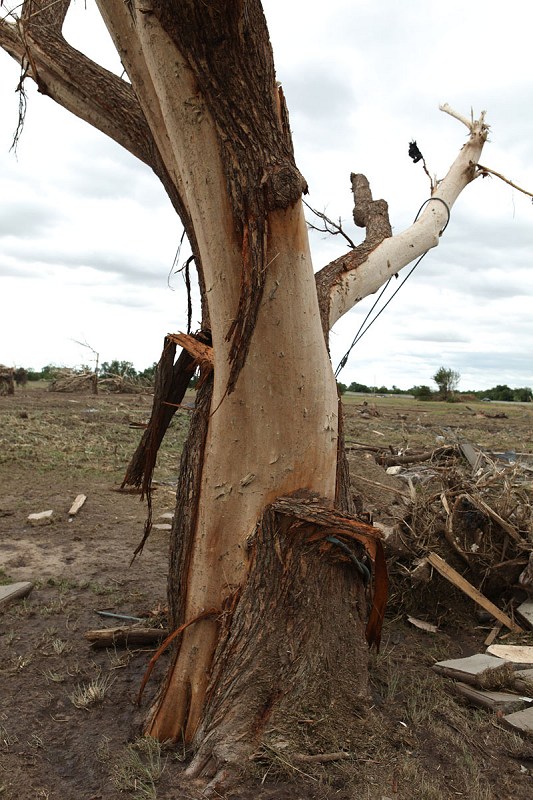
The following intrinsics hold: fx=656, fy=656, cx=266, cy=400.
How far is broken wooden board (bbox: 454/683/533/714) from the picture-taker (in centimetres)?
379

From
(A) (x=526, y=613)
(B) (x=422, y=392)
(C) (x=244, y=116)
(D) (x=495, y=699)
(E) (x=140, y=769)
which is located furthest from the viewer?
(B) (x=422, y=392)

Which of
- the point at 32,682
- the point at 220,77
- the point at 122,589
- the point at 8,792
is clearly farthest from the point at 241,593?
the point at 122,589

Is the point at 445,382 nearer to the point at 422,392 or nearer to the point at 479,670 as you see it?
the point at 422,392

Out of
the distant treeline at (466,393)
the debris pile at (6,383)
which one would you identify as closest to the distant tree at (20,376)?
the debris pile at (6,383)

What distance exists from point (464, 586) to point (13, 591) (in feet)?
12.1

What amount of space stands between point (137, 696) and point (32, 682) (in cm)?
76

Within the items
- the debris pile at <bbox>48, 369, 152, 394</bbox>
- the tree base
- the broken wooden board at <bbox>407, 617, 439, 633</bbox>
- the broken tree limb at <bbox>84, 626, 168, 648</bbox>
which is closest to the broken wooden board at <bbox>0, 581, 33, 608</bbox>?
the broken tree limb at <bbox>84, 626, 168, 648</bbox>

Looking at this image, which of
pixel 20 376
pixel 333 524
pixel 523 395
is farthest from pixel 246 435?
pixel 523 395

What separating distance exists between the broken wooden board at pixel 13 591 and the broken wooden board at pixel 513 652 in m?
3.74

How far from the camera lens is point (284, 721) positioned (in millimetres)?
3164

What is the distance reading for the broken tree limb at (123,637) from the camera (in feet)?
14.8

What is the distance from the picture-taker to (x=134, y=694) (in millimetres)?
3930

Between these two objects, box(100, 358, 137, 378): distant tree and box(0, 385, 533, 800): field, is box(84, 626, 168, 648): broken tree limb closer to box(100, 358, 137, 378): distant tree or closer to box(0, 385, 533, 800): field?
box(0, 385, 533, 800): field

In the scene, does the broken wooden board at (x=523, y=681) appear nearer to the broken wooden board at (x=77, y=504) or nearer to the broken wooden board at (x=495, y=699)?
the broken wooden board at (x=495, y=699)
